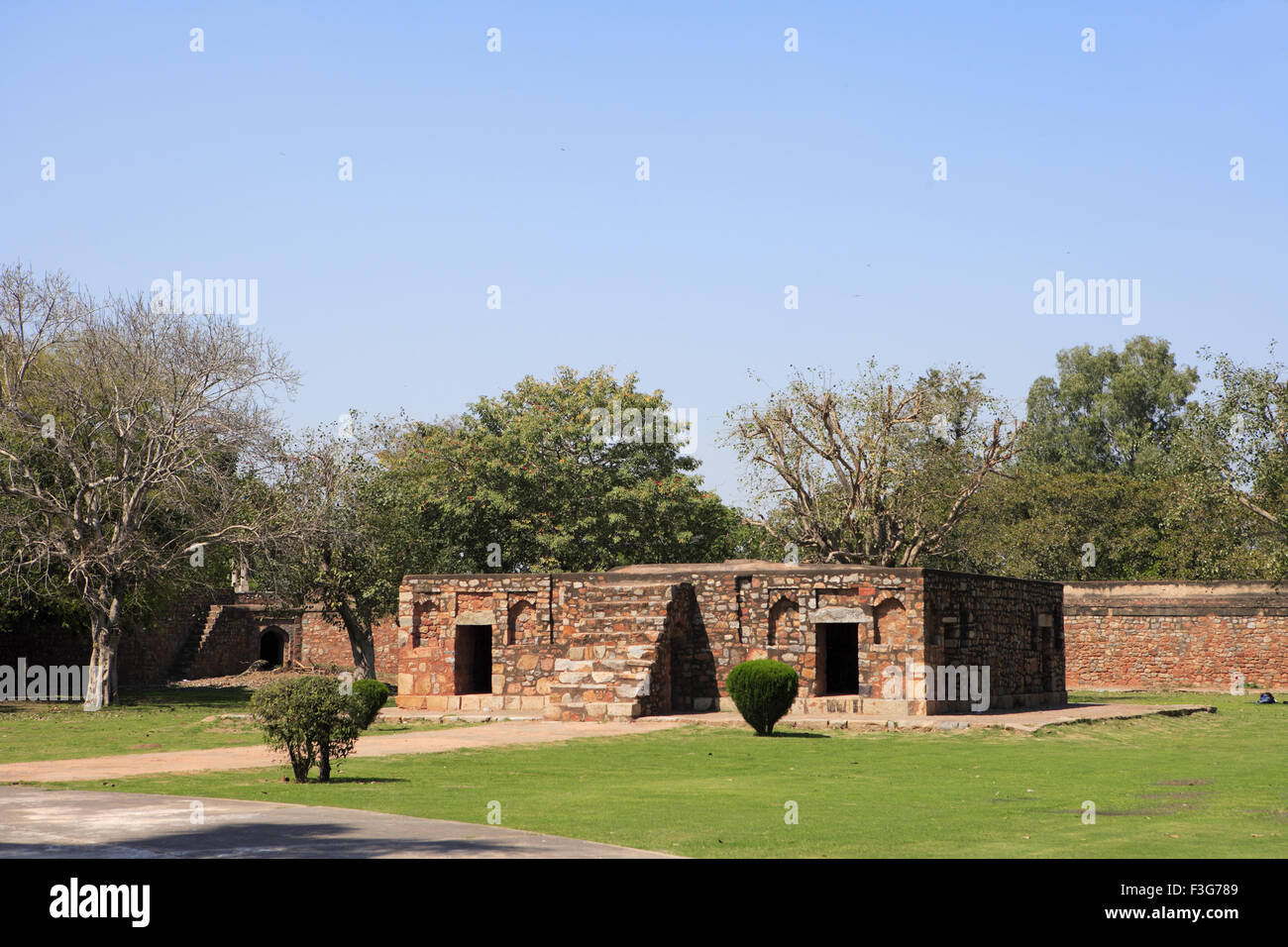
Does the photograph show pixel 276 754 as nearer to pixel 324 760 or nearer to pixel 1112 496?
pixel 324 760

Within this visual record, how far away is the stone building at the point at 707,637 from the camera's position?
2702 centimetres

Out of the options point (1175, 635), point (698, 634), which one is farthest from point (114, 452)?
point (1175, 635)

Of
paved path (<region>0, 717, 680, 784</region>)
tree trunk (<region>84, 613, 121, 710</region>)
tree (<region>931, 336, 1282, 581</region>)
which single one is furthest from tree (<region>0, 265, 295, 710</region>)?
tree (<region>931, 336, 1282, 581</region>)

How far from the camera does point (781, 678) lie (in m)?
23.2

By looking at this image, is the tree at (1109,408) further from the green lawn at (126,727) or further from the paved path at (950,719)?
the green lawn at (126,727)

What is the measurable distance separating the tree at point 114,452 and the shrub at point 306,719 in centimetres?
1793

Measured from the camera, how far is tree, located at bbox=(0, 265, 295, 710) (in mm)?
31984

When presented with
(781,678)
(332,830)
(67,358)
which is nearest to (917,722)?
(781,678)

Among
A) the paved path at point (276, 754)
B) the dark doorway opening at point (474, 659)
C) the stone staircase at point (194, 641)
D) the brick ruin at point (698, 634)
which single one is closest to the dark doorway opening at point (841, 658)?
the brick ruin at point (698, 634)

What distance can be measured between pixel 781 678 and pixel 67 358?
23114 mm

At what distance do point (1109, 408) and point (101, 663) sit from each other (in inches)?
1978

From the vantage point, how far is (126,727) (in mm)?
26922
